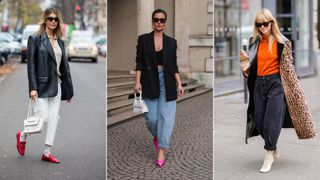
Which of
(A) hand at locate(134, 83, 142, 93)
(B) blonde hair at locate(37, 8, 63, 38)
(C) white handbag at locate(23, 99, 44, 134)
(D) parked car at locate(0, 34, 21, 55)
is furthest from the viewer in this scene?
(D) parked car at locate(0, 34, 21, 55)

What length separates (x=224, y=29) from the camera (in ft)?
55.4

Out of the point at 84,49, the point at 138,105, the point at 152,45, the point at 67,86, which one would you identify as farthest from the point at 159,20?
the point at 84,49

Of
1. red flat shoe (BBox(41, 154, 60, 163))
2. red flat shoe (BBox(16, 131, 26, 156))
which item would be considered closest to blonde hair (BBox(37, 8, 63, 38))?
red flat shoe (BBox(16, 131, 26, 156))

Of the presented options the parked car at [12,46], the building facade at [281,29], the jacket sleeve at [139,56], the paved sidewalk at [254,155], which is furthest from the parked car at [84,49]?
the jacket sleeve at [139,56]

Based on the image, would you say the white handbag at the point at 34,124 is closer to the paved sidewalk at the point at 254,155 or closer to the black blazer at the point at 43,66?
the black blazer at the point at 43,66

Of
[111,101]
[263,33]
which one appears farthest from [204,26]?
[263,33]

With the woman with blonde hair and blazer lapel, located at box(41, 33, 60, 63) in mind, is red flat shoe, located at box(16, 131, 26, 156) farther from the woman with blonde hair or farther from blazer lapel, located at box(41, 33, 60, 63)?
the woman with blonde hair

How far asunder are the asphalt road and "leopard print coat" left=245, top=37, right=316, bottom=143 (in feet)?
5.48

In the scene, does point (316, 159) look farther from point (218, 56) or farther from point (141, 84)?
point (218, 56)

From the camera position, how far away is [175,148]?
397 centimetres

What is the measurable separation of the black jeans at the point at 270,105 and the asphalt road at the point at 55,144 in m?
1.63

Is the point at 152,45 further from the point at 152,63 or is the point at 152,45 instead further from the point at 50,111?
the point at 50,111

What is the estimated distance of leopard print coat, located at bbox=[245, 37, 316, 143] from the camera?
5378 millimetres

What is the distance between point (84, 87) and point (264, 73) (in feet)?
21.9
